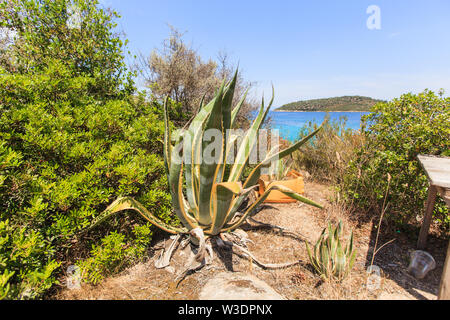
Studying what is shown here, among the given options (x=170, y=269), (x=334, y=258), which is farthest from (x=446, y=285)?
(x=170, y=269)

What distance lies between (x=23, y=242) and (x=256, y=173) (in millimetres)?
1443

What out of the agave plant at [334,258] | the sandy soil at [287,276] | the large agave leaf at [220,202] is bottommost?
the sandy soil at [287,276]

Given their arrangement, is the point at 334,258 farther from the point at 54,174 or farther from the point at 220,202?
the point at 54,174

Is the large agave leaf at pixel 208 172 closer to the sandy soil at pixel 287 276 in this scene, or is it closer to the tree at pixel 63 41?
A: the sandy soil at pixel 287 276

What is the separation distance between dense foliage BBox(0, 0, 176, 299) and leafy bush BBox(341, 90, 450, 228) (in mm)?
2275

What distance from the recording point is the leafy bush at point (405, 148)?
6.61 ft

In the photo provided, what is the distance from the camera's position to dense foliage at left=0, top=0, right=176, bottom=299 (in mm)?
1105

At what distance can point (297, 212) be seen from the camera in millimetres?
2564

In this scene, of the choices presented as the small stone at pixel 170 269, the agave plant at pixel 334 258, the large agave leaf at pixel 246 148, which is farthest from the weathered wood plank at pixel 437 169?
the small stone at pixel 170 269

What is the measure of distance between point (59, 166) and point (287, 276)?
5.91ft

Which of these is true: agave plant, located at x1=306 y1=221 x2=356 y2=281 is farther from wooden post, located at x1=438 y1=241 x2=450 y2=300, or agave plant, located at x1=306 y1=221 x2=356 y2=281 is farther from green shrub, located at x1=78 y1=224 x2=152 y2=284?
green shrub, located at x1=78 y1=224 x2=152 y2=284

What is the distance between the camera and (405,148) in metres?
2.09

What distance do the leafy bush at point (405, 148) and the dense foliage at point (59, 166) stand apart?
2275 mm

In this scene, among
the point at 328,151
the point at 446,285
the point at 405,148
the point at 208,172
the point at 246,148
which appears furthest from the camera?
the point at 328,151
